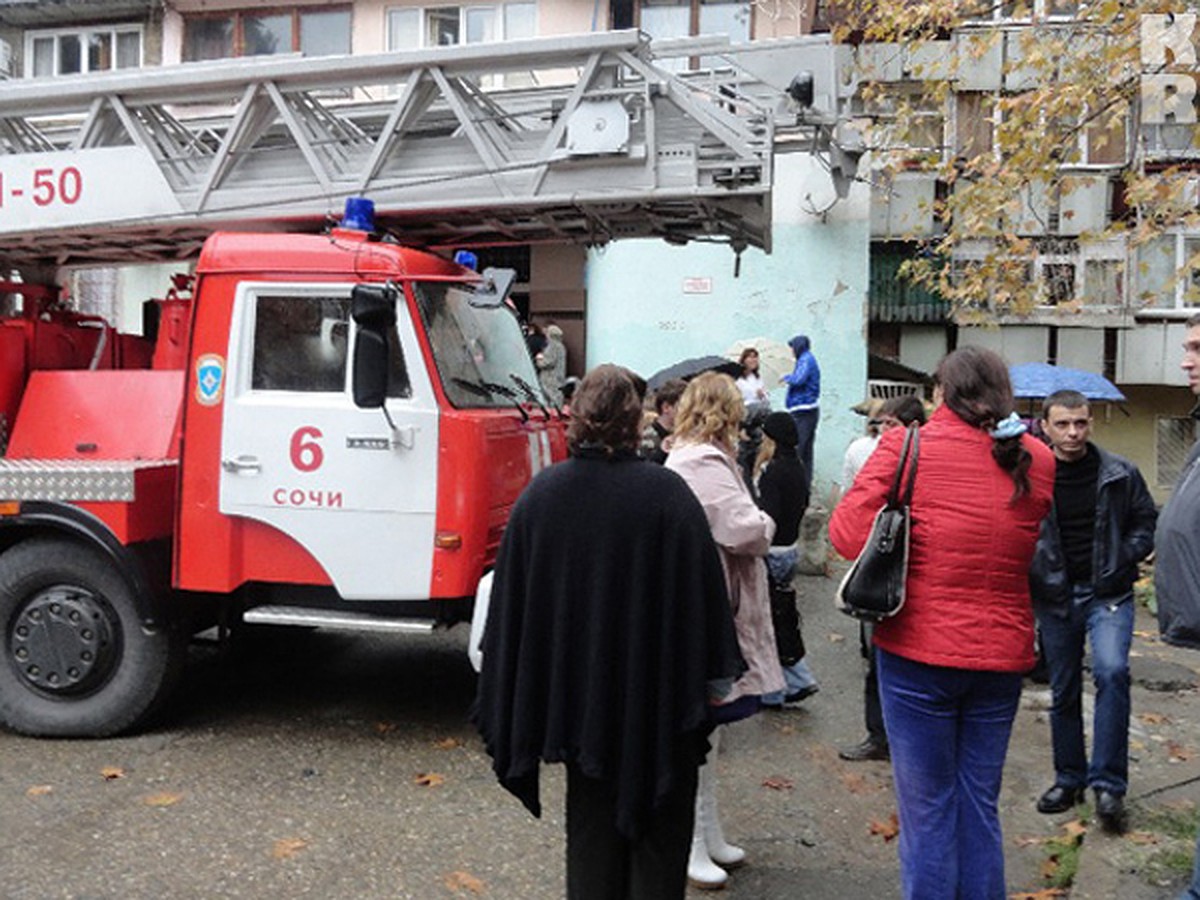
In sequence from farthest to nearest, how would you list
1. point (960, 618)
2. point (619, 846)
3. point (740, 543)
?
point (740, 543) → point (960, 618) → point (619, 846)

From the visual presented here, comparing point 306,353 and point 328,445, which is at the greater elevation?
point 306,353

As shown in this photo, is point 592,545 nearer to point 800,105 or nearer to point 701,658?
point 701,658

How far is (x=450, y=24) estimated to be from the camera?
53.8 ft

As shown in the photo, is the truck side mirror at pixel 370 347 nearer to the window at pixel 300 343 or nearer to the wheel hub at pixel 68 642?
the window at pixel 300 343

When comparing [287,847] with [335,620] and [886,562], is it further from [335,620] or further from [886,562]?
[886,562]

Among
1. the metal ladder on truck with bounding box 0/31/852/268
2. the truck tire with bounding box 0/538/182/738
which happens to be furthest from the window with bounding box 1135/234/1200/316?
the truck tire with bounding box 0/538/182/738

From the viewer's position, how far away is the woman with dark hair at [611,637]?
2.88 m

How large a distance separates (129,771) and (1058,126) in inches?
345

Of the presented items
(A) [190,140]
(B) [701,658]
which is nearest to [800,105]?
(A) [190,140]

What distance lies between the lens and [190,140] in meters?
6.50

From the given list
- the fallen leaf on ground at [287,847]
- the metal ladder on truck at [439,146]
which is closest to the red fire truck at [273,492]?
the metal ladder on truck at [439,146]

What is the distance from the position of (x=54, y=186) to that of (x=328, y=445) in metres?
2.38

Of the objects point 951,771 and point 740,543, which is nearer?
point 951,771

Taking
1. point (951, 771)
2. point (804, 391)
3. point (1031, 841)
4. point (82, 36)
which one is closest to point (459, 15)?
point (82, 36)
